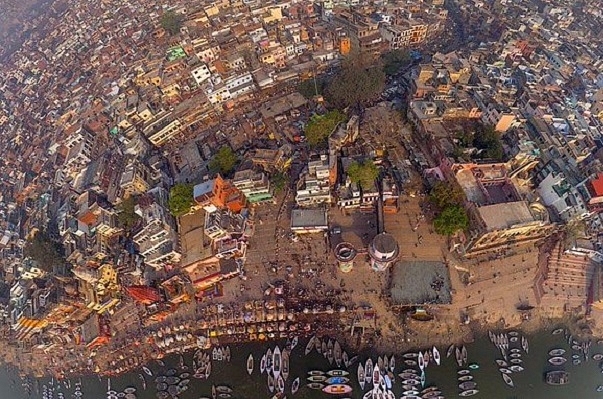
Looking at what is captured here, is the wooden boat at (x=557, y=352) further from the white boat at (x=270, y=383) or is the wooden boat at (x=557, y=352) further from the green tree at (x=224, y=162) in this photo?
the green tree at (x=224, y=162)

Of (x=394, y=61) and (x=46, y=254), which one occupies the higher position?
(x=394, y=61)

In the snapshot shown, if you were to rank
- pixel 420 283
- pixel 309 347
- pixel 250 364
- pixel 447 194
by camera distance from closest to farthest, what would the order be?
pixel 309 347, pixel 250 364, pixel 420 283, pixel 447 194

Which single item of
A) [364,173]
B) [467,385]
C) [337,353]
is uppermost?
[364,173]


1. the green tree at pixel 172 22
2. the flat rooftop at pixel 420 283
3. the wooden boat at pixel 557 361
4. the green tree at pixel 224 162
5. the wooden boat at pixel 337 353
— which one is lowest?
the wooden boat at pixel 557 361

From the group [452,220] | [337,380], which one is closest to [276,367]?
[337,380]

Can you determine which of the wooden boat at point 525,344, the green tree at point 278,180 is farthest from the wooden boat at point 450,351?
the green tree at point 278,180

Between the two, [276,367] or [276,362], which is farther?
[276,362]

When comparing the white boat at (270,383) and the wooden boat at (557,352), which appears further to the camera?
the wooden boat at (557,352)

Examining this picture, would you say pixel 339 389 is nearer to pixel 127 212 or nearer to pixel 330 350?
pixel 330 350
